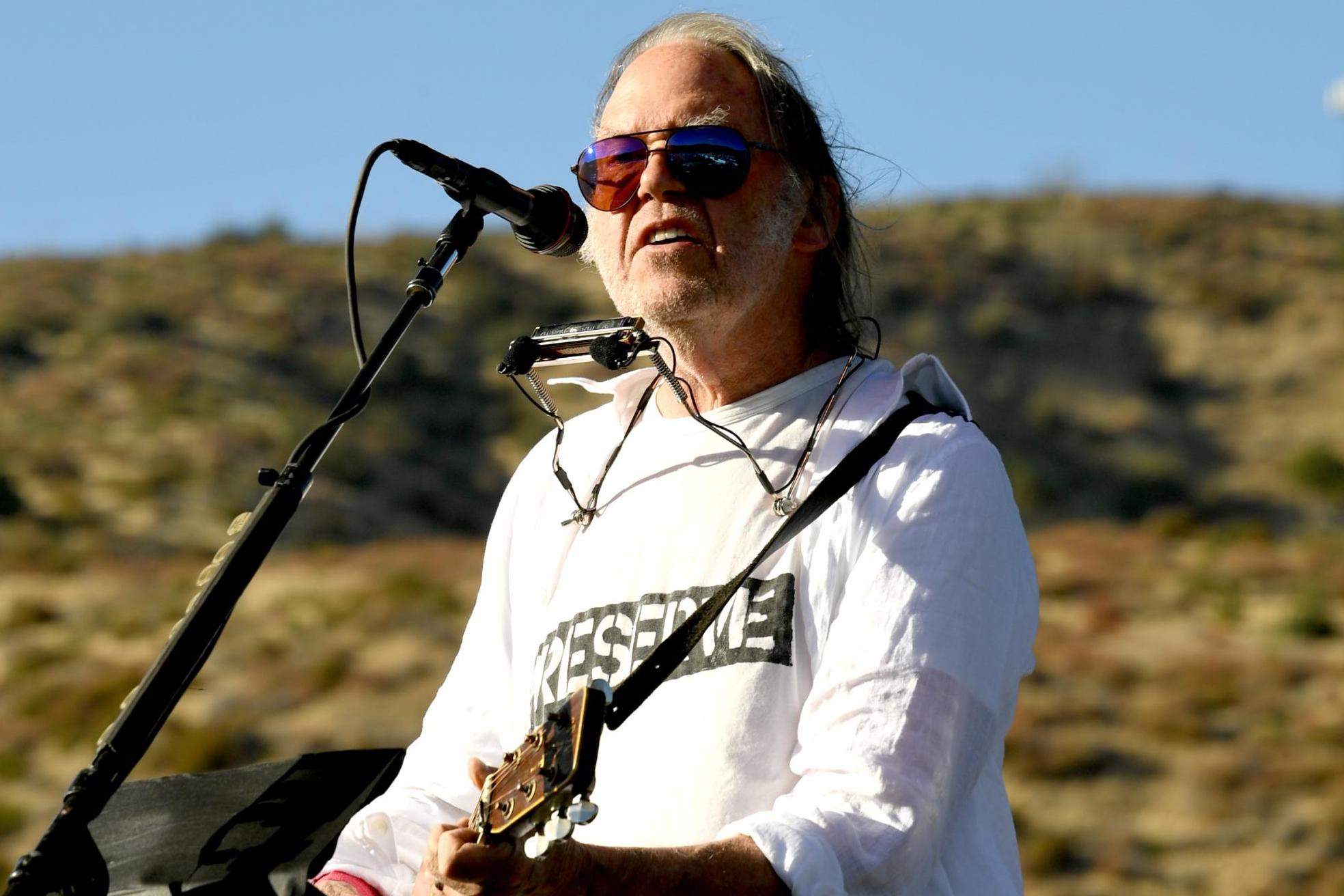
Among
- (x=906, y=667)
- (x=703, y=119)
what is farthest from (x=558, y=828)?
(x=703, y=119)

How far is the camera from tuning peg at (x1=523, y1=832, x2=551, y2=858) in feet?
7.48

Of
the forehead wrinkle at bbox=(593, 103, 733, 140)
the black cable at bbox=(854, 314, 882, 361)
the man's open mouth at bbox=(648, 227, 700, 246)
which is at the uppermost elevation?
the forehead wrinkle at bbox=(593, 103, 733, 140)

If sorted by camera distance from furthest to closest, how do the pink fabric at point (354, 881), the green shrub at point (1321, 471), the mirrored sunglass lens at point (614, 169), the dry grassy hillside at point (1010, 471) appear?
the green shrub at point (1321, 471), the dry grassy hillside at point (1010, 471), the mirrored sunglass lens at point (614, 169), the pink fabric at point (354, 881)

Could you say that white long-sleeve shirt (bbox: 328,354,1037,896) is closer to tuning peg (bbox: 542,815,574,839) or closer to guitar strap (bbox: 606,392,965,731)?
guitar strap (bbox: 606,392,965,731)

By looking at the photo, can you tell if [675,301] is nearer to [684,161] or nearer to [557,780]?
[684,161]

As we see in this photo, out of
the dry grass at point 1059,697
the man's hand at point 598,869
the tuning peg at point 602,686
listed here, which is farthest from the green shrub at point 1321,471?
the tuning peg at point 602,686

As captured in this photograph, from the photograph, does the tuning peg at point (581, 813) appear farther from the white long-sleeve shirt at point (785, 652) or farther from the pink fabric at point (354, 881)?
the pink fabric at point (354, 881)

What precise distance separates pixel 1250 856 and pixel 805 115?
A: 44.2ft

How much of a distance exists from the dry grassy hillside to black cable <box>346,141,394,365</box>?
1.23m

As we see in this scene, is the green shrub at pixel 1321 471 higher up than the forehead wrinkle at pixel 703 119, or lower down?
lower down

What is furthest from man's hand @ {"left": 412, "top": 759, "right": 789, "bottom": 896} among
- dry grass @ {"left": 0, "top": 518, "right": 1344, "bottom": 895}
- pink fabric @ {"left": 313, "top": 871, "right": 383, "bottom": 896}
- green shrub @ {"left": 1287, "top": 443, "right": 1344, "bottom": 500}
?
green shrub @ {"left": 1287, "top": 443, "right": 1344, "bottom": 500}

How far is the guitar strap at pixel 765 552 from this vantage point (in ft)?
8.93

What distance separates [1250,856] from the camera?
15297 millimetres

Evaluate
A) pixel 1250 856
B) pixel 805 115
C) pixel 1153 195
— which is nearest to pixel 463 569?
pixel 1250 856
